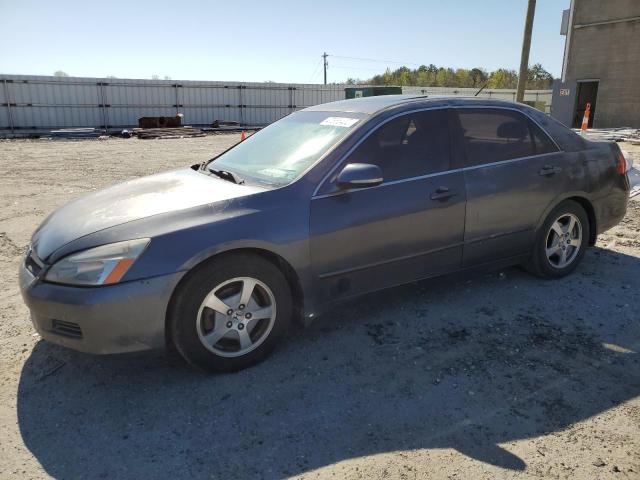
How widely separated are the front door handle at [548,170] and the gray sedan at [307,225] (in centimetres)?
1

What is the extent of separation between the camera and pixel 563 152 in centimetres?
443

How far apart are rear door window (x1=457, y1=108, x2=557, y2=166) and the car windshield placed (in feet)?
3.15

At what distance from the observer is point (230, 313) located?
3061 mm

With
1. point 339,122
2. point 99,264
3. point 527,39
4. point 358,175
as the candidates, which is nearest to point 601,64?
point 527,39

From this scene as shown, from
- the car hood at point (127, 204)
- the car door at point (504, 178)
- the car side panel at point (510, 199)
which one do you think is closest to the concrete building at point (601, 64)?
the car side panel at point (510, 199)

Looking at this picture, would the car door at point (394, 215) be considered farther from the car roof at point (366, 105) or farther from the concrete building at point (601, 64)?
the concrete building at point (601, 64)

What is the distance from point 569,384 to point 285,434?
5.70ft

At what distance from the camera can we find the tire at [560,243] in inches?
175

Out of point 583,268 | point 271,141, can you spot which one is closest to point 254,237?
point 271,141

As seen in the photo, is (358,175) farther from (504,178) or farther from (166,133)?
(166,133)

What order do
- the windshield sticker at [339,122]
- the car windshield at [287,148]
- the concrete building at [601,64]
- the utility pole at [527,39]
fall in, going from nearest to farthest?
1. the car windshield at [287,148]
2. the windshield sticker at [339,122]
3. the utility pole at [527,39]
4. the concrete building at [601,64]

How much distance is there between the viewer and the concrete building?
22.0 metres

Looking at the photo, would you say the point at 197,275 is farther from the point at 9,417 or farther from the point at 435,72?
the point at 435,72

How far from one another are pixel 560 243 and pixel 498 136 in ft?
3.97
